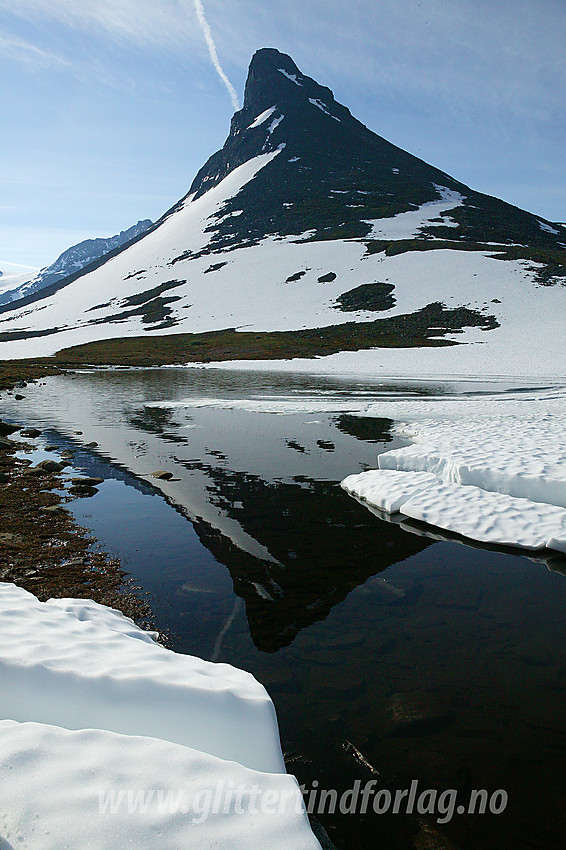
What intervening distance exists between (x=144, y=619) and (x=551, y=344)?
218 ft

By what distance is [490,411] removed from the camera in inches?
1001

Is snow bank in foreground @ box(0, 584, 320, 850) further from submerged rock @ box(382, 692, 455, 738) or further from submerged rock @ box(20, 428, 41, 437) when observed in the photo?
submerged rock @ box(20, 428, 41, 437)

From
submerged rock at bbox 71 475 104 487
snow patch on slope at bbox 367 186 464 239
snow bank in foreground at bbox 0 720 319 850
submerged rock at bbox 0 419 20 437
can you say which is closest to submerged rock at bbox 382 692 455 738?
snow bank in foreground at bbox 0 720 319 850

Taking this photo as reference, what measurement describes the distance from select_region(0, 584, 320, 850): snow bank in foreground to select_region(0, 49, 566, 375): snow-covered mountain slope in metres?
53.3

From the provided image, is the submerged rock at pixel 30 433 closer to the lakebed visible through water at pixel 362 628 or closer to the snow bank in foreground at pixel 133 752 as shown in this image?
the lakebed visible through water at pixel 362 628

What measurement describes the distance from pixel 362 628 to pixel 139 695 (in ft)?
11.5

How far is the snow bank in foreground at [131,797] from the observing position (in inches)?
119

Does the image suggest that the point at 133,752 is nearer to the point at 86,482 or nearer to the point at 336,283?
the point at 86,482

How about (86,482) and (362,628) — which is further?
(86,482)

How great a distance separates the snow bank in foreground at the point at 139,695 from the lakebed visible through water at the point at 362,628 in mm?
567

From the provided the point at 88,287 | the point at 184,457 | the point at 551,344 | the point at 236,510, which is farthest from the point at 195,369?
the point at 88,287

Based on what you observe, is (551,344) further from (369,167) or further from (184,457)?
(369,167)

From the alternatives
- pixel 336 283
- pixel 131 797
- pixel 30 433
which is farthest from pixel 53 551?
pixel 336 283

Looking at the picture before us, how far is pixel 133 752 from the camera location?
12.3 feet
